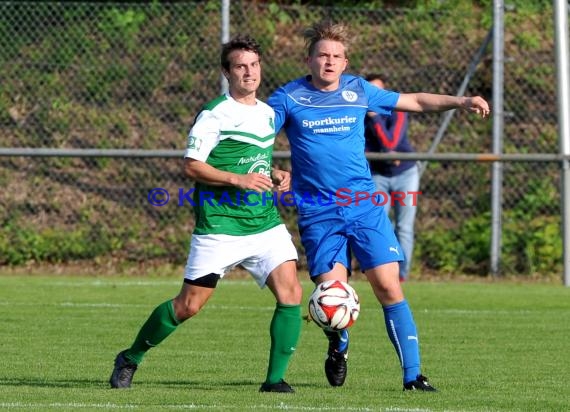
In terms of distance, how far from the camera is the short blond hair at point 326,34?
23.1 ft

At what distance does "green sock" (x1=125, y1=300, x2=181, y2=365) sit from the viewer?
261 inches

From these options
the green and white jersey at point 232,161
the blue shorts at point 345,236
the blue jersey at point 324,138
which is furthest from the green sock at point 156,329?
the blue jersey at point 324,138

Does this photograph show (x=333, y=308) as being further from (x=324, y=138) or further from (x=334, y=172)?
(x=324, y=138)

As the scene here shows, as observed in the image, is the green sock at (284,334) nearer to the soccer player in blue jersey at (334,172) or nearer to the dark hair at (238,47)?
the soccer player in blue jersey at (334,172)

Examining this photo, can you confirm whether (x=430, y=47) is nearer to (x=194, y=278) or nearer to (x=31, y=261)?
(x=31, y=261)

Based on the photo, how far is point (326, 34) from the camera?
278 inches

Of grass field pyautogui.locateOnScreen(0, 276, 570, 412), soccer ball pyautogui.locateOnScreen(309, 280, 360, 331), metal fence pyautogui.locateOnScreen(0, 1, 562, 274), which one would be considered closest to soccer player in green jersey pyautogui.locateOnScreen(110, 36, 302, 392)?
soccer ball pyautogui.locateOnScreen(309, 280, 360, 331)

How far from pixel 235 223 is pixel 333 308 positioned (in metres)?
0.65

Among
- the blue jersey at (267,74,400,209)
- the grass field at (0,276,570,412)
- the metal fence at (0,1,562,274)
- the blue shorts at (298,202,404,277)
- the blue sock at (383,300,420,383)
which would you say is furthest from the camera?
the metal fence at (0,1,562,274)

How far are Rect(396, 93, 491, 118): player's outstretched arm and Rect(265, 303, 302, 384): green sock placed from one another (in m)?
1.37

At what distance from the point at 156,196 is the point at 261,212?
328 inches

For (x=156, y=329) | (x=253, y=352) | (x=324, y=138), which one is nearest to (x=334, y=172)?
(x=324, y=138)

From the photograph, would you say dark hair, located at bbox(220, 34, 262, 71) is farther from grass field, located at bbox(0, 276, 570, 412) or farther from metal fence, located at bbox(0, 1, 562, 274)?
metal fence, located at bbox(0, 1, 562, 274)

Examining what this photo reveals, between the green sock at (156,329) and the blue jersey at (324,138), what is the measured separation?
0.98 meters
